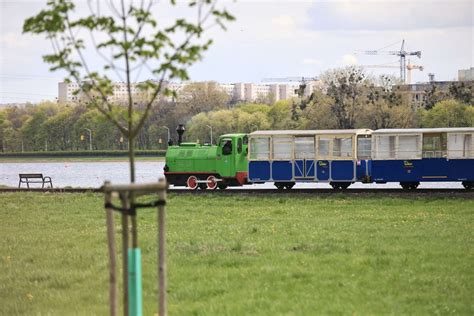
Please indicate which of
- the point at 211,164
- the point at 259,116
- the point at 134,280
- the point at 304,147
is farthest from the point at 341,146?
the point at 259,116

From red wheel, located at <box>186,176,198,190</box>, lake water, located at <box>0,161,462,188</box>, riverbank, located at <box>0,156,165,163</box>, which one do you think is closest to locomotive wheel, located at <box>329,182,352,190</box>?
red wheel, located at <box>186,176,198,190</box>

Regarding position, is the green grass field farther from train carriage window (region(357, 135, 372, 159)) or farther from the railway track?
train carriage window (region(357, 135, 372, 159))

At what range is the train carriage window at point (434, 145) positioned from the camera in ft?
121

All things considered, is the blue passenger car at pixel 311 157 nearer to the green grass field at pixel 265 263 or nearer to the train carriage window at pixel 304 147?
the train carriage window at pixel 304 147

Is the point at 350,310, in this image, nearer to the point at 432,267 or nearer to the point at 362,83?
the point at 432,267

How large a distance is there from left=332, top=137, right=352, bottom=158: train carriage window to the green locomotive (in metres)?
A: 4.27

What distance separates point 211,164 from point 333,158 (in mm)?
5860

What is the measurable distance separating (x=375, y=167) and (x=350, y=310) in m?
26.0

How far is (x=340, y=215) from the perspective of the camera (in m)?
26.1

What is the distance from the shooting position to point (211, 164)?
138ft

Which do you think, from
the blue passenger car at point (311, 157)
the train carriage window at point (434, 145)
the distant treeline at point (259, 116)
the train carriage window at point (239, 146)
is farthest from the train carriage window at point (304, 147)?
the distant treeline at point (259, 116)

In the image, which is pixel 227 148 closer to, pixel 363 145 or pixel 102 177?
pixel 363 145

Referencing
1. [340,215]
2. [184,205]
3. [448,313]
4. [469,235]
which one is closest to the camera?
[448,313]

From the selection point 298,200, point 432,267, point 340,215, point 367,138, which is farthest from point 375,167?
point 432,267
